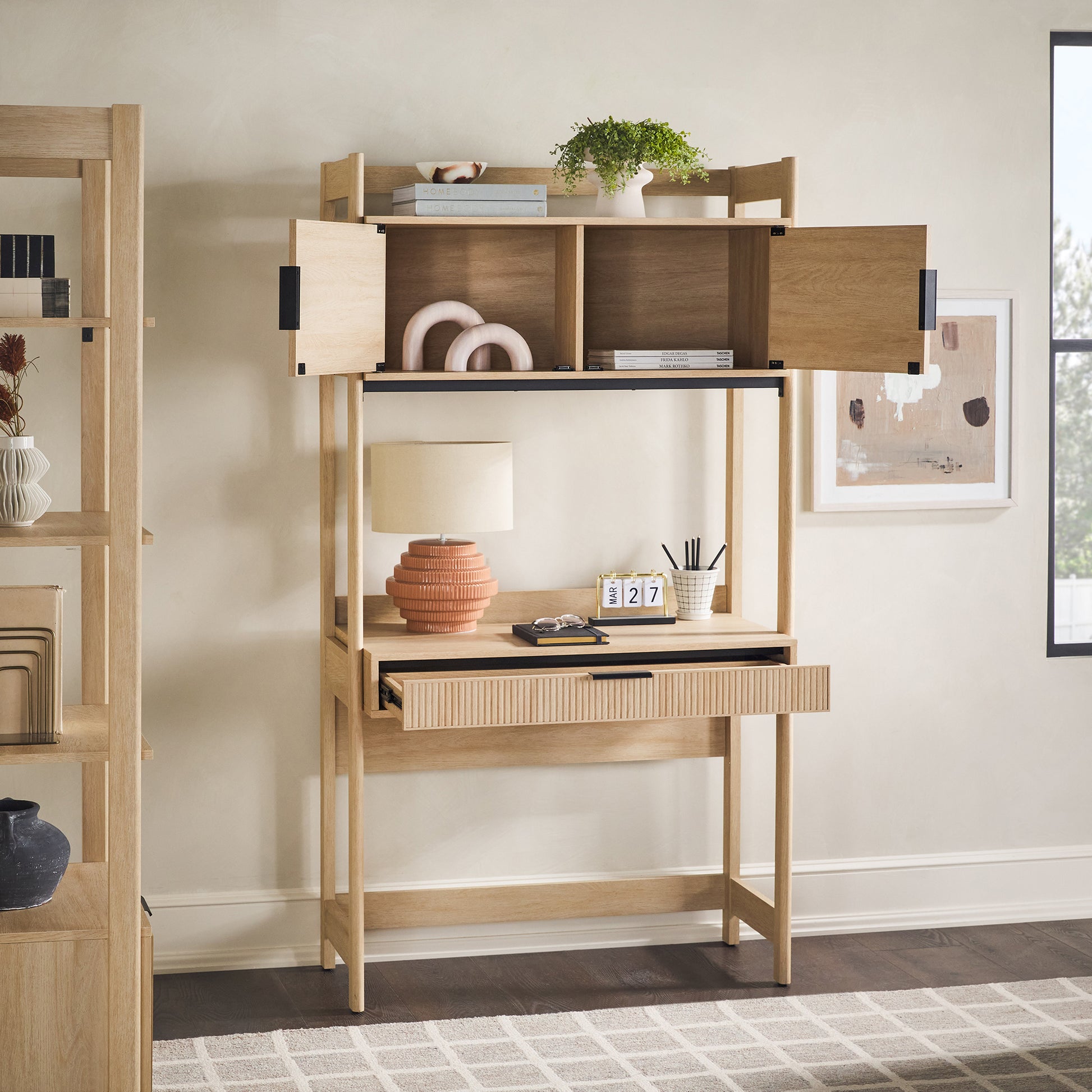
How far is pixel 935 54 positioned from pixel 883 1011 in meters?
2.52

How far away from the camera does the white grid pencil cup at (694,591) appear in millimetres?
3484

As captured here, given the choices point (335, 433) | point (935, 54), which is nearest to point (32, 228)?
point (335, 433)

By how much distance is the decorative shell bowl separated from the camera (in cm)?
316

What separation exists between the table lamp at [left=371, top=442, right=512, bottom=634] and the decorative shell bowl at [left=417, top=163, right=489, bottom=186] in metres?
0.63

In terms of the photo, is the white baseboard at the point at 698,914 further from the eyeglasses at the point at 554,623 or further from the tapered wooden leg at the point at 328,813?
the eyeglasses at the point at 554,623

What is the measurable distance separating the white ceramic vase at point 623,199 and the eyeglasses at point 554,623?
3.26 feet

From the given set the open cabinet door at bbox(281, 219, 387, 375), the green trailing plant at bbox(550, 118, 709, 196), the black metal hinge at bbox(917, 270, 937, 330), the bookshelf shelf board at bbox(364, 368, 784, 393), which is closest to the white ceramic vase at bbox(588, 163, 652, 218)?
the green trailing plant at bbox(550, 118, 709, 196)

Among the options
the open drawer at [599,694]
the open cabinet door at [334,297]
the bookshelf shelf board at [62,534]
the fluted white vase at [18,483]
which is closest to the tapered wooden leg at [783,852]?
the open drawer at [599,694]

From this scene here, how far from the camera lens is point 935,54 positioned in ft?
12.1

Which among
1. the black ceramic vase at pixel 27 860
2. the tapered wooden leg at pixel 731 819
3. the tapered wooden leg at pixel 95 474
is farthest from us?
the tapered wooden leg at pixel 731 819

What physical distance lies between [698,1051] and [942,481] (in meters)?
1.71

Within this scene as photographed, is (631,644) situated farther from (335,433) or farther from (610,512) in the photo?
(335,433)

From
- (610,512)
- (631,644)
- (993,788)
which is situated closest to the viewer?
(631,644)

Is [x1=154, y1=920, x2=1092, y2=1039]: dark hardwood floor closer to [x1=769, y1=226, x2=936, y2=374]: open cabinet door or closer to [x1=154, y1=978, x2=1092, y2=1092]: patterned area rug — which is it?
[x1=154, y1=978, x2=1092, y2=1092]: patterned area rug
